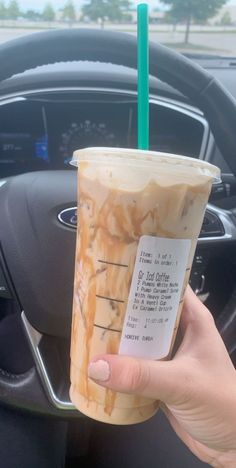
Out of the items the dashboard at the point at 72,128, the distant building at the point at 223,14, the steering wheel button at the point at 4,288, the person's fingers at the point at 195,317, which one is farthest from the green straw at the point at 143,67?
the distant building at the point at 223,14

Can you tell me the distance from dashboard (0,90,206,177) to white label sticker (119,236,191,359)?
1.05 m

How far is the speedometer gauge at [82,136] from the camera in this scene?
6.10 ft

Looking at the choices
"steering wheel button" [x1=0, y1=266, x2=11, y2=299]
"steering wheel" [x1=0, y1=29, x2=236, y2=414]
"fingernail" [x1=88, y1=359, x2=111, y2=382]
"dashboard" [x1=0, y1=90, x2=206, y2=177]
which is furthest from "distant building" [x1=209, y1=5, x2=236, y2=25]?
"fingernail" [x1=88, y1=359, x2=111, y2=382]

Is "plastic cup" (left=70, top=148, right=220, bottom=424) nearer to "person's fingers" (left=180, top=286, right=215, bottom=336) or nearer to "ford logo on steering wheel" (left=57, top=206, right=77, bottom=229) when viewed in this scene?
"person's fingers" (left=180, top=286, right=215, bottom=336)

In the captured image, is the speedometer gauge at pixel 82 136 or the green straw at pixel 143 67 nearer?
the green straw at pixel 143 67

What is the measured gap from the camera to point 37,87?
1.62m

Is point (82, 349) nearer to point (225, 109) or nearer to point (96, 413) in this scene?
point (96, 413)

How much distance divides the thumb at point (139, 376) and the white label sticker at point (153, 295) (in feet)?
0.08

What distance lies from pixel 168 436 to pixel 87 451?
213mm

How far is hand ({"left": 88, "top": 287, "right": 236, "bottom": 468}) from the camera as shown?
2.53 ft

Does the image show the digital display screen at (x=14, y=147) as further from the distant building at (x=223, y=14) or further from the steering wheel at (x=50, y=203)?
Answer: the distant building at (x=223, y=14)

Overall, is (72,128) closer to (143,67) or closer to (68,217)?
(68,217)

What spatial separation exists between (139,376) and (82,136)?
121 cm

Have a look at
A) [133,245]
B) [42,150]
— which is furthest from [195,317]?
[42,150]
